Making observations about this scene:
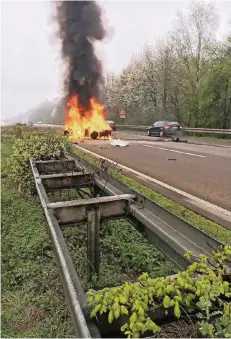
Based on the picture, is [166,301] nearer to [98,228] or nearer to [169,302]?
[169,302]

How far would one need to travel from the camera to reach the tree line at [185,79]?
90.9 ft

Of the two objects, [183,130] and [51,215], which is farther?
[183,130]

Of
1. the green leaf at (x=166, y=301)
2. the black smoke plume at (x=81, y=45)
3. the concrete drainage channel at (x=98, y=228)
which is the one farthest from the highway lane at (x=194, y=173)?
the black smoke plume at (x=81, y=45)

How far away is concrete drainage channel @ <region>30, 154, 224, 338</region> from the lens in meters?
1.89

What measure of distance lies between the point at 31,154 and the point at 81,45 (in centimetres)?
2795

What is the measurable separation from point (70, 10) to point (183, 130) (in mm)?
18975

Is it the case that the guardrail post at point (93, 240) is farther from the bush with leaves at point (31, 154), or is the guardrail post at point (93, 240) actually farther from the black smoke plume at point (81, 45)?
the black smoke plume at point (81, 45)

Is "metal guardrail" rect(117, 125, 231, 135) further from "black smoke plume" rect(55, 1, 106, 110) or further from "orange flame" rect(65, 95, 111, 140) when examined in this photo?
"black smoke plume" rect(55, 1, 106, 110)

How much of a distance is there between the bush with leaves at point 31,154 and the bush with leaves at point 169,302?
6.38 m

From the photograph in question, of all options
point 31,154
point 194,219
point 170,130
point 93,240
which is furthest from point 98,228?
point 170,130

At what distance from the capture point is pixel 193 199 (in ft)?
21.1

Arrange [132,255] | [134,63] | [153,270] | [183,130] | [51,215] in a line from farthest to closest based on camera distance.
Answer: [134,63] < [183,130] < [132,255] < [153,270] < [51,215]

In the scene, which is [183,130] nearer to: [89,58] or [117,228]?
[89,58]

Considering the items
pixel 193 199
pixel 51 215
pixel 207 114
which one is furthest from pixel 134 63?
pixel 51 215
